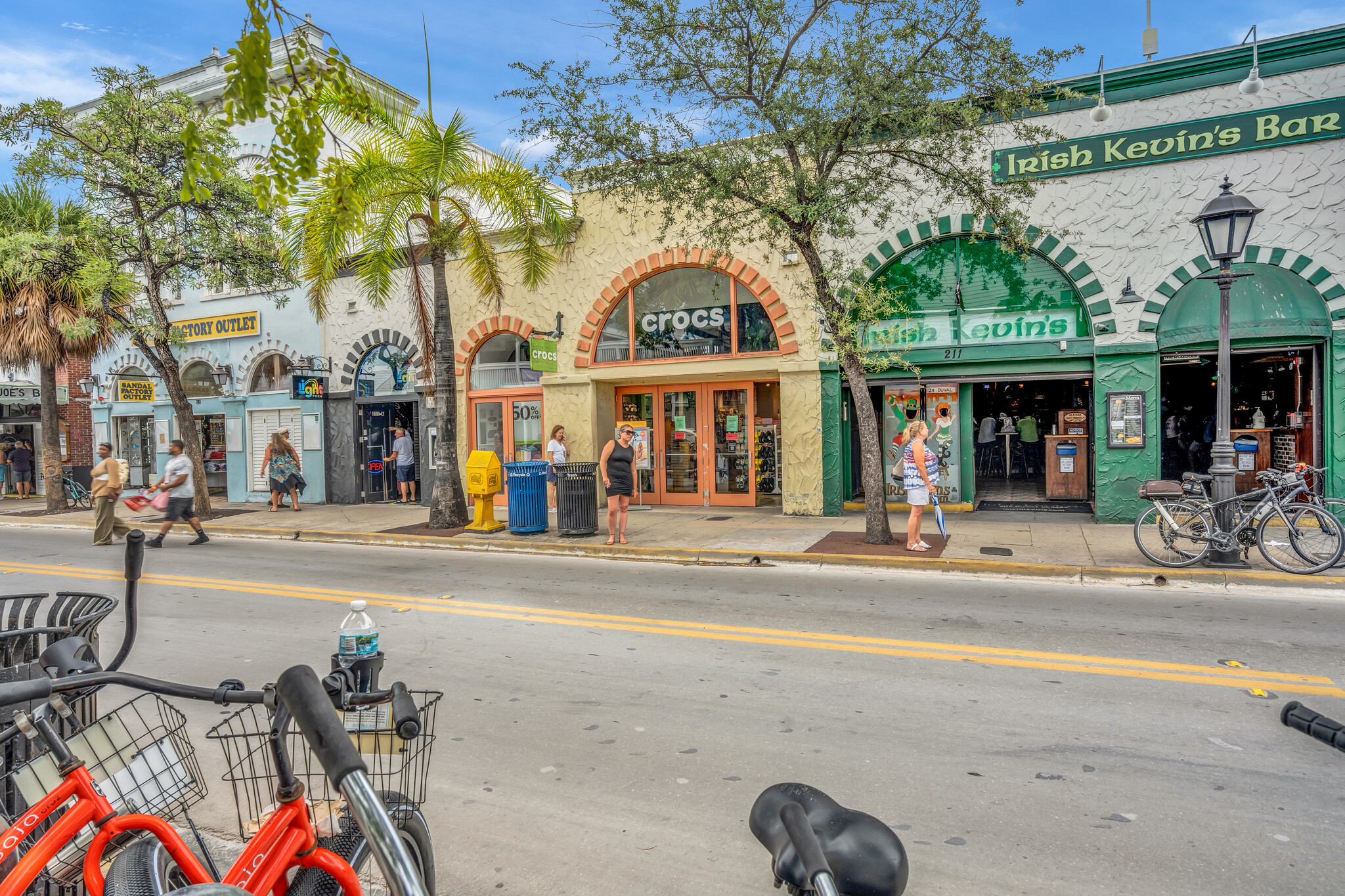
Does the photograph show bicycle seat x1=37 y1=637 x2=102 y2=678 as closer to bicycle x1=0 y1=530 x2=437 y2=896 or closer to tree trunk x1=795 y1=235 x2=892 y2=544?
bicycle x1=0 y1=530 x2=437 y2=896

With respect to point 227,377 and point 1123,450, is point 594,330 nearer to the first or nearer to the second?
point 1123,450

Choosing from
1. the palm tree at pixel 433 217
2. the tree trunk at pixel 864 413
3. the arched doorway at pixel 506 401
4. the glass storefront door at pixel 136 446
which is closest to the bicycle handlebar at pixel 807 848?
the tree trunk at pixel 864 413

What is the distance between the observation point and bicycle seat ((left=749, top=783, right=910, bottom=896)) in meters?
1.70

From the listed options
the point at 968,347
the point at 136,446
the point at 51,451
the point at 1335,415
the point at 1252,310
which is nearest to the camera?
the point at 1335,415

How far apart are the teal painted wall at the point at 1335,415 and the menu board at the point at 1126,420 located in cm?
232

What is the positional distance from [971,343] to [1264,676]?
28.8 ft

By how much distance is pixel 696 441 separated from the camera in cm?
1584

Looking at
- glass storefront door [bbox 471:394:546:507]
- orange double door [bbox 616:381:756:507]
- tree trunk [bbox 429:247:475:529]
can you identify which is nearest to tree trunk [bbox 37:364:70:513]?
glass storefront door [bbox 471:394:546:507]

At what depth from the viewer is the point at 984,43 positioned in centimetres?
998

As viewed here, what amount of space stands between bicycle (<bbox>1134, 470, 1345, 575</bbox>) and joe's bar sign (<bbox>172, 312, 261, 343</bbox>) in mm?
19440

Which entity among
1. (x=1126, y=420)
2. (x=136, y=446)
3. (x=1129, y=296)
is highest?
(x=1129, y=296)

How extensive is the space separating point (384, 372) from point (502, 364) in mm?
3304

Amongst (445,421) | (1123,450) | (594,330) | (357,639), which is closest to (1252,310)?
(1123,450)

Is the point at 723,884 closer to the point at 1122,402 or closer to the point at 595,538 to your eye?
the point at 595,538
